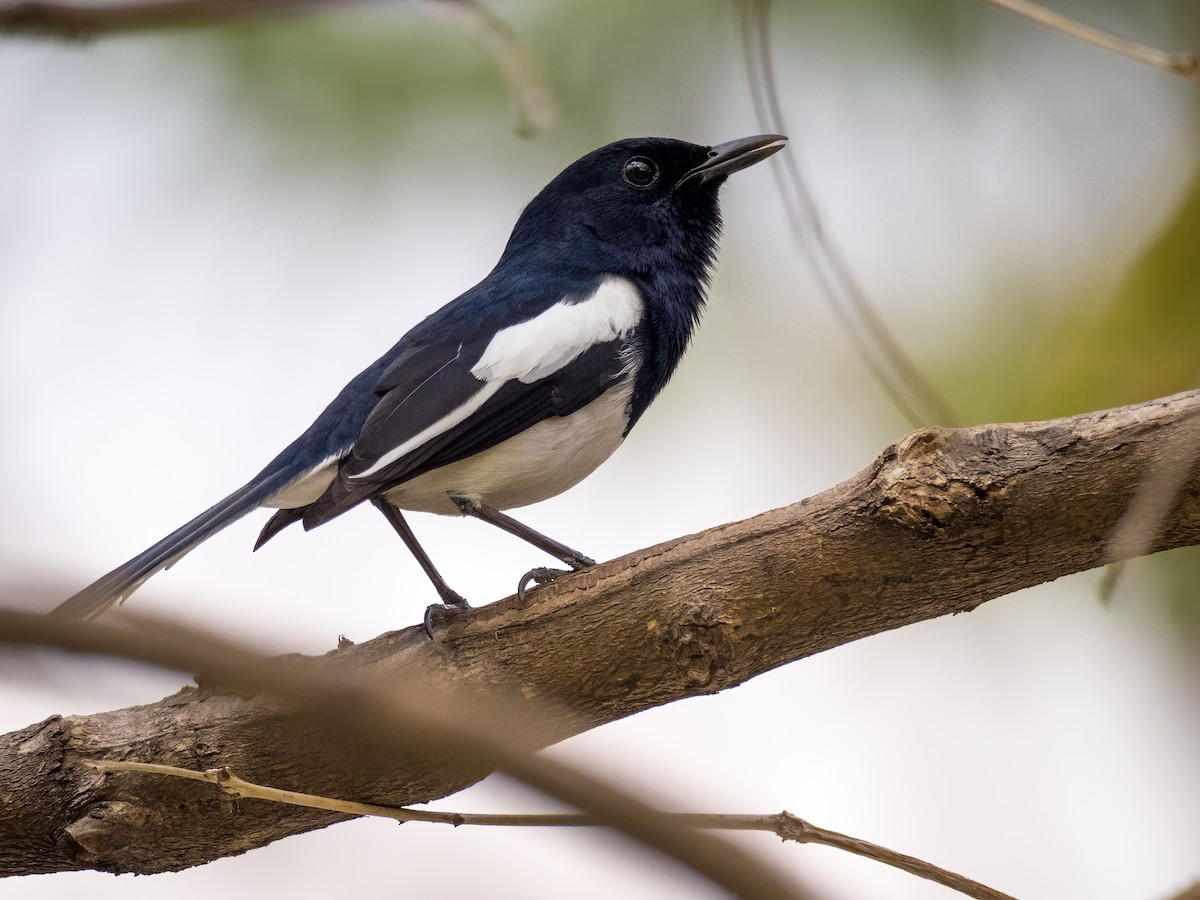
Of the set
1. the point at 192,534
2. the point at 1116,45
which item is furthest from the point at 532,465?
the point at 1116,45

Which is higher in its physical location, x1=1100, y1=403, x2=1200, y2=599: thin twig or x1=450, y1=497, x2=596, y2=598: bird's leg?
x1=450, y1=497, x2=596, y2=598: bird's leg

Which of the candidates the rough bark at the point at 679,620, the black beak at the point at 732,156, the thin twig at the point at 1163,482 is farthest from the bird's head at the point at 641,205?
the thin twig at the point at 1163,482

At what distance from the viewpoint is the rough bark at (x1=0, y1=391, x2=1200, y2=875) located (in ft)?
7.63

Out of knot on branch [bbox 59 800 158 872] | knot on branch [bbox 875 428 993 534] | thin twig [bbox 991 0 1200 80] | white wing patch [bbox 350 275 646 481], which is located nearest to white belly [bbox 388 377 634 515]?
white wing patch [bbox 350 275 646 481]

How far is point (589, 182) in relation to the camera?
14.6 feet

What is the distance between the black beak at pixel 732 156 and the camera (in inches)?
169

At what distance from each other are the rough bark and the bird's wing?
516 mm

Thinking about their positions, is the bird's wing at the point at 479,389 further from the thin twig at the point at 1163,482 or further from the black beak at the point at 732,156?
the thin twig at the point at 1163,482

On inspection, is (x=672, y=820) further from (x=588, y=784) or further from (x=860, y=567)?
(x=860, y=567)

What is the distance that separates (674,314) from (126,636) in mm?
3285

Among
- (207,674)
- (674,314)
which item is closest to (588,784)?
(207,674)

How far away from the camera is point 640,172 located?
4.41 meters

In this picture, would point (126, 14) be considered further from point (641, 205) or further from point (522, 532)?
point (641, 205)

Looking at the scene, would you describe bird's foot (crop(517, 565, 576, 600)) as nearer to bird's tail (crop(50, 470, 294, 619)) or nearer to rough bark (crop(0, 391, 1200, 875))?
rough bark (crop(0, 391, 1200, 875))
